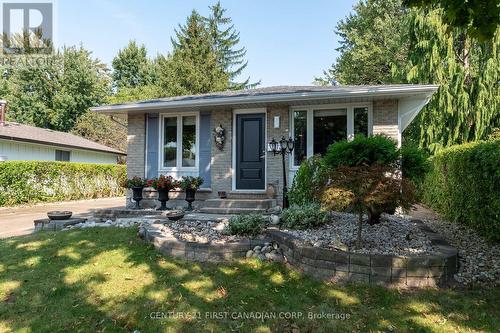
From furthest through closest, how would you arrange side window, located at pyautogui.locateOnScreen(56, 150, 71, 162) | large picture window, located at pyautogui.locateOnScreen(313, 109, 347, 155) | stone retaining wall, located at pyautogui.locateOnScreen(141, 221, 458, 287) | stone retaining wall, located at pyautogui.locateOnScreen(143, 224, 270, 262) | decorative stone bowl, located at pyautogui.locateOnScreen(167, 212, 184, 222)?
1. side window, located at pyautogui.locateOnScreen(56, 150, 71, 162)
2. large picture window, located at pyautogui.locateOnScreen(313, 109, 347, 155)
3. decorative stone bowl, located at pyautogui.locateOnScreen(167, 212, 184, 222)
4. stone retaining wall, located at pyautogui.locateOnScreen(143, 224, 270, 262)
5. stone retaining wall, located at pyautogui.locateOnScreen(141, 221, 458, 287)

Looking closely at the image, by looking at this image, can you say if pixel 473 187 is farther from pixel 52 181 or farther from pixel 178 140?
pixel 52 181

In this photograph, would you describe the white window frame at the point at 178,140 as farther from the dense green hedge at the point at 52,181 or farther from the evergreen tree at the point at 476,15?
the evergreen tree at the point at 476,15

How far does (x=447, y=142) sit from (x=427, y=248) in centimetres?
1287

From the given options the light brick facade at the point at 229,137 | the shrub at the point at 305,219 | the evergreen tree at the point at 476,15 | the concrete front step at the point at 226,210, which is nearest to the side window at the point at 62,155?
the light brick facade at the point at 229,137

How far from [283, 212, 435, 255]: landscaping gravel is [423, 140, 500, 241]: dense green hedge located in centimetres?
113

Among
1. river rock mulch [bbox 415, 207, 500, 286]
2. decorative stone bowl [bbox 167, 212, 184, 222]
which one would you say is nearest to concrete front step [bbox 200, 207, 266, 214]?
decorative stone bowl [bbox 167, 212, 184, 222]

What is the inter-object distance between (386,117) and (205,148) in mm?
4873

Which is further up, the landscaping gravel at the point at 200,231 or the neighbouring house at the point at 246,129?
the neighbouring house at the point at 246,129

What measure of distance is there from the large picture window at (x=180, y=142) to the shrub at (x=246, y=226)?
15.1 ft

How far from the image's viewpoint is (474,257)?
15.2ft

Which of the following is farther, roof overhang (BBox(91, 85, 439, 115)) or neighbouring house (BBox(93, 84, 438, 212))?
neighbouring house (BBox(93, 84, 438, 212))

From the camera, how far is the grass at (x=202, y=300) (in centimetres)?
300

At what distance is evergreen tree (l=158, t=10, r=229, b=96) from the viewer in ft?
89.0

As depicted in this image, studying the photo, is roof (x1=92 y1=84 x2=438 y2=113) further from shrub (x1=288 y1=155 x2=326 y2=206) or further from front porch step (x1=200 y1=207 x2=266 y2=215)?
front porch step (x1=200 y1=207 x2=266 y2=215)
